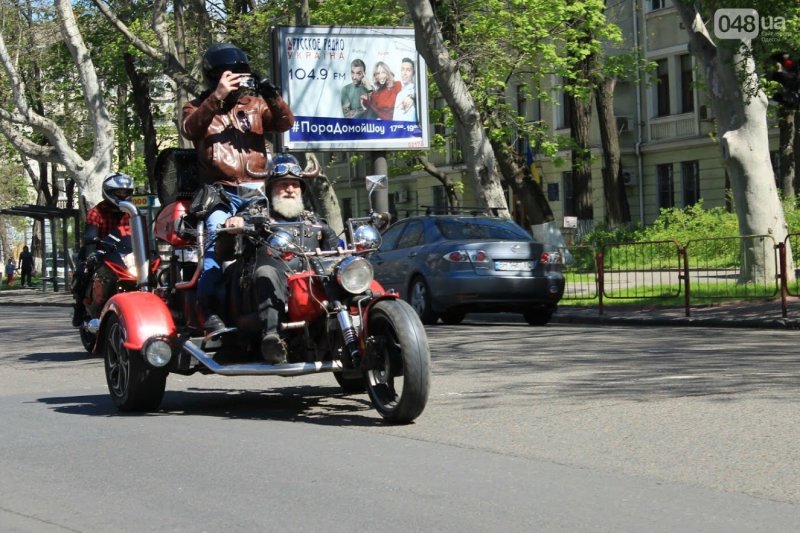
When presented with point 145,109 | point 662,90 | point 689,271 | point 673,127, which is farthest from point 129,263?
point 662,90

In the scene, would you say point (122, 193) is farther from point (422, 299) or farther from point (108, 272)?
point (422, 299)

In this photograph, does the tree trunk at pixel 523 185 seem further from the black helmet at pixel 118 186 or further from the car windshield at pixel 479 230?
the black helmet at pixel 118 186

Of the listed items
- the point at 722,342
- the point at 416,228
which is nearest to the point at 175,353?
the point at 722,342

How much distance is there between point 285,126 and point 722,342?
6668 mm

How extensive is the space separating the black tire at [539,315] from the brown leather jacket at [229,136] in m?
9.80

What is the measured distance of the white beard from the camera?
31.7 feet

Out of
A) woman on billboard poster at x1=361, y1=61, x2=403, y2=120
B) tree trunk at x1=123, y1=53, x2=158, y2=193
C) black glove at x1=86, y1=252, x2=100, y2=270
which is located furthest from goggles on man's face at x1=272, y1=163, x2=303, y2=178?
tree trunk at x1=123, y1=53, x2=158, y2=193

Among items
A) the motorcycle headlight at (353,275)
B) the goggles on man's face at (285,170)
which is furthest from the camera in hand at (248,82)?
the motorcycle headlight at (353,275)

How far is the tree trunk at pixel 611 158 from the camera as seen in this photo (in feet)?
145

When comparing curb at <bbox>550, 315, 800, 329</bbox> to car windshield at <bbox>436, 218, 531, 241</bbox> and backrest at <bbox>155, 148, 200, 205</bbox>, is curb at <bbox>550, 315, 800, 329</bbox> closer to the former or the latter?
car windshield at <bbox>436, 218, 531, 241</bbox>

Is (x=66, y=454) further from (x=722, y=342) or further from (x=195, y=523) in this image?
(x=722, y=342)

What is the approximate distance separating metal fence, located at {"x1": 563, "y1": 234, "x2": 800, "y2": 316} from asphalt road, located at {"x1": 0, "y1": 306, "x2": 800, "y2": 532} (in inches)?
286

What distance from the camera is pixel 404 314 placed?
8.73m

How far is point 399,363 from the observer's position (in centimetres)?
884
